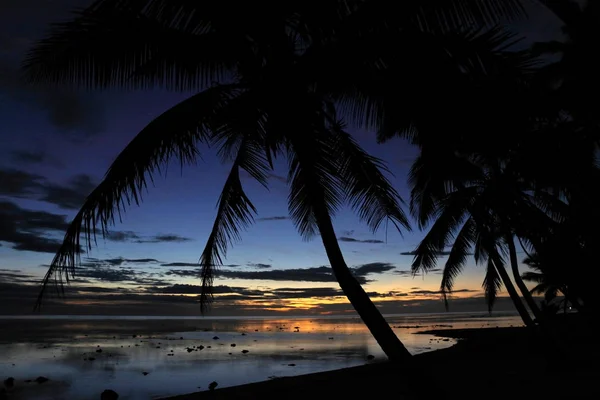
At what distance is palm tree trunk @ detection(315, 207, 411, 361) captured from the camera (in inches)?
245

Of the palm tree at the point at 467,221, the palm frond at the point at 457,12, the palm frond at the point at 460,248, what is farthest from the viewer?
the palm frond at the point at 460,248

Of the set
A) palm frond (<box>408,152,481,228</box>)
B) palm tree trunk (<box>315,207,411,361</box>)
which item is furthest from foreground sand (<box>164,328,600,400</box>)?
palm frond (<box>408,152,481,228</box>)

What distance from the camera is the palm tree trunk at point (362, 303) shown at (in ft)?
20.5

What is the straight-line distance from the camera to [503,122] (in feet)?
21.1

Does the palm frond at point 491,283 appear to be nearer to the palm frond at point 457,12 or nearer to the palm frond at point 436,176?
the palm frond at point 436,176

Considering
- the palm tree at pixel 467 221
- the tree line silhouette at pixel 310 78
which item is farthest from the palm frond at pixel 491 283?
the tree line silhouette at pixel 310 78

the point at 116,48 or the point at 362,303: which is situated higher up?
the point at 116,48

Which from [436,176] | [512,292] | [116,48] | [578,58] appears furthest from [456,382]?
[116,48]

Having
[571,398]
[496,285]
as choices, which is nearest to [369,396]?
[571,398]

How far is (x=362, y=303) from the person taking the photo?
21.1ft

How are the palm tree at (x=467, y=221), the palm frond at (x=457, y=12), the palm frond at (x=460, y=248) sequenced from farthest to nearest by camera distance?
1. the palm frond at (x=460, y=248)
2. the palm tree at (x=467, y=221)
3. the palm frond at (x=457, y=12)

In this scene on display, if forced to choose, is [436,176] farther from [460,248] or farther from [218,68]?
[460,248]

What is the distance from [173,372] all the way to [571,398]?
16.5 metres

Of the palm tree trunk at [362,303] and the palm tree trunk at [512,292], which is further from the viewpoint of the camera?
the palm tree trunk at [512,292]
